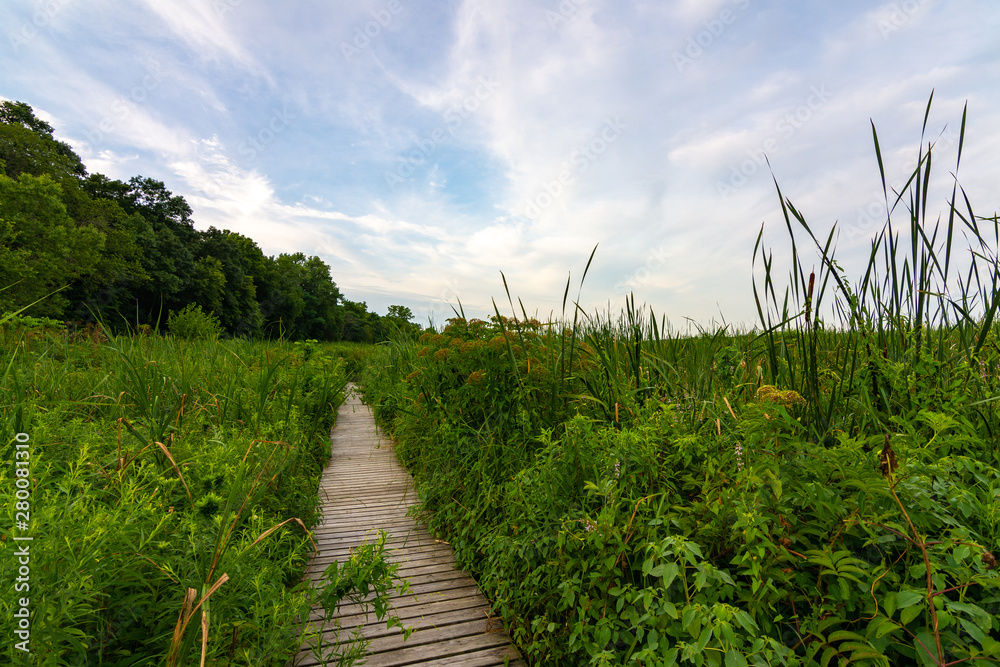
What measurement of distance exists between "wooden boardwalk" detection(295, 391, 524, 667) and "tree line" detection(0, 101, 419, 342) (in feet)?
33.4

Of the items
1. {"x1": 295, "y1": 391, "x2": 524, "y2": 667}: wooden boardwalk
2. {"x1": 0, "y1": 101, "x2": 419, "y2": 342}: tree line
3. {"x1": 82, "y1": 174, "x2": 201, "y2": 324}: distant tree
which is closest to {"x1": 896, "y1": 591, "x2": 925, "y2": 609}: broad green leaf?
{"x1": 295, "y1": 391, "x2": 524, "y2": 667}: wooden boardwalk

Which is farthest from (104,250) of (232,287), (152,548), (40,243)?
(152,548)

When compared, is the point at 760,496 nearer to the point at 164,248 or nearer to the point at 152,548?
the point at 152,548

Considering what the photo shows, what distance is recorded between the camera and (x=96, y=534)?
4.49 feet

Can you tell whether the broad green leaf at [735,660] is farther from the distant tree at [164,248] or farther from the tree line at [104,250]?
the distant tree at [164,248]

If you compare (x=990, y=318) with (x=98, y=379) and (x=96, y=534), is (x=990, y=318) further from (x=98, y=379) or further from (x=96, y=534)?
(x=98, y=379)

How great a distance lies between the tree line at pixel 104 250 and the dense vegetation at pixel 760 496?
12.0 m

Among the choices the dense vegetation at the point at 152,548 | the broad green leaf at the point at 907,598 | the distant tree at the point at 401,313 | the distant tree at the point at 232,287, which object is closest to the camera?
the broad green leaf at the point at 907,598

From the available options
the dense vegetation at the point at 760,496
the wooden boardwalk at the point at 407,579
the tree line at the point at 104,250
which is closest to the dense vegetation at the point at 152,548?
the wooden boardwalk at the point at 407,579

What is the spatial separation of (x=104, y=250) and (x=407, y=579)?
122 feet

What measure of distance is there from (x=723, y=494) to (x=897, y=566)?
1.81 ft

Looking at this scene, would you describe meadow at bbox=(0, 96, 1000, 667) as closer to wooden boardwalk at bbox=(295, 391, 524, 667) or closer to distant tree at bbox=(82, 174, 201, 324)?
wooden boardwalk at bbox=(295, 391, 524, 667)

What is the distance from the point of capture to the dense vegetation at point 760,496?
1343 mm

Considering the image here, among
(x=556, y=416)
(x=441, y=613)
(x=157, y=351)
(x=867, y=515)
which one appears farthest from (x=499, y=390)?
(x=157, y=351)
